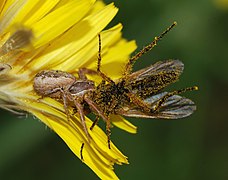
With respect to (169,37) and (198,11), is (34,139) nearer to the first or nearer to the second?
(169,37)

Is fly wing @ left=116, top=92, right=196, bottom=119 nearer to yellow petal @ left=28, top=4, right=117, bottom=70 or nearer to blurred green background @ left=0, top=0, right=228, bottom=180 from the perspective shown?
yellow petal @ left=28, top=4, right=117, bottom=70

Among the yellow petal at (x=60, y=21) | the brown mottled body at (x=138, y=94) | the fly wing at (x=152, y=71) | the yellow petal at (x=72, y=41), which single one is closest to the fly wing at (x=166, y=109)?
the brown mottled body at (x=138, y=94)

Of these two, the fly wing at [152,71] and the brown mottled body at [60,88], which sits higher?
the brown mottled body at [60,88]

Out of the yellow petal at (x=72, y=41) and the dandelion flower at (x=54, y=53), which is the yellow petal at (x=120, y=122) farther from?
the yellow petal at (x=72, y=41)

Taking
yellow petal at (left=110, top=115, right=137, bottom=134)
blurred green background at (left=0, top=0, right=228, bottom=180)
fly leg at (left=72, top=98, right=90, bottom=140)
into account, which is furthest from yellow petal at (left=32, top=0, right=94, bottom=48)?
blurred green background at (left=0, top=0, right=228, bottom=180)

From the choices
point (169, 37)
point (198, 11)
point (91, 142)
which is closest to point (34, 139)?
point (169, 37)

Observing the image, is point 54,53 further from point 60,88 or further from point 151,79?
point 151,79

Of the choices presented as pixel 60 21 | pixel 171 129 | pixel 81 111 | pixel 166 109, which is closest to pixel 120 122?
pixel 166 109
